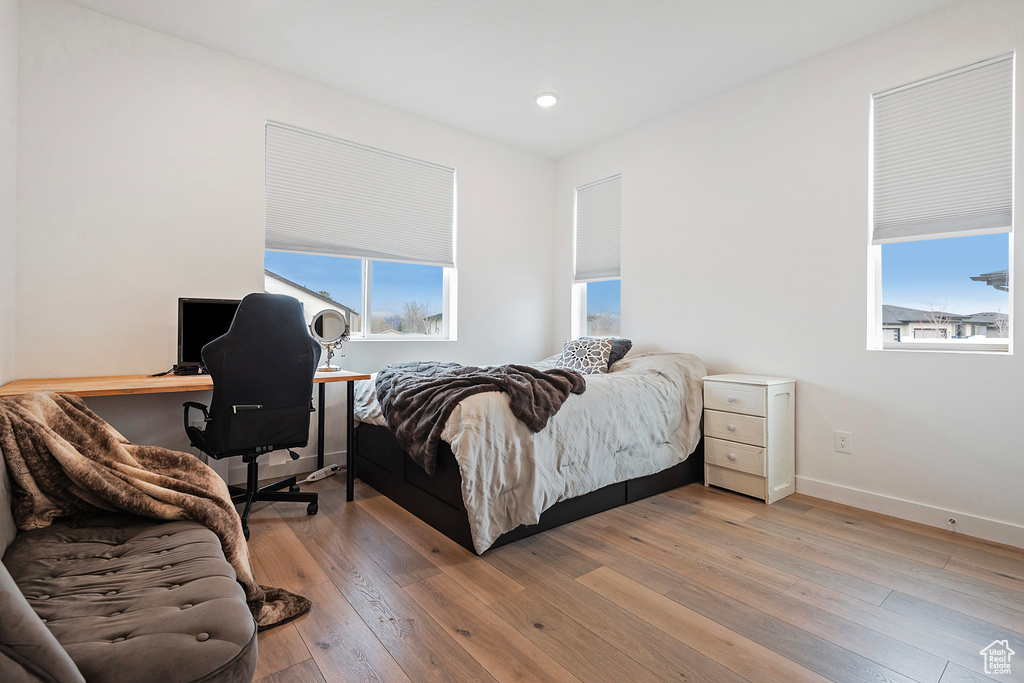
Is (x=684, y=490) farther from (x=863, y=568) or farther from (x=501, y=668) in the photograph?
(x=501, y=668)

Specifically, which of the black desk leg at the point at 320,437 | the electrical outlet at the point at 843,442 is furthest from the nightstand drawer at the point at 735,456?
the black desk leg at the point at 320,437

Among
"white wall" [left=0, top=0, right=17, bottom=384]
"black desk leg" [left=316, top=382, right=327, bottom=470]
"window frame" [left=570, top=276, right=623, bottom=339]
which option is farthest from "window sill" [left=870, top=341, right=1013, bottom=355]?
"white wall" [left=0, top=0, right=17, bottom=384]

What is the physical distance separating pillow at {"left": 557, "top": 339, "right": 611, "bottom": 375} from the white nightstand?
712mm

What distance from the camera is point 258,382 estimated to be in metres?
2.35

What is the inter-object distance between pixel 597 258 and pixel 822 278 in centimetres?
183

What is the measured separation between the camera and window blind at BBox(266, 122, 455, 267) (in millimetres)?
3270

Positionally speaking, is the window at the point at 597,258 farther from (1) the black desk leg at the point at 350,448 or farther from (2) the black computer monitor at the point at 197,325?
(2) the black computer monitor at the point at 197,325

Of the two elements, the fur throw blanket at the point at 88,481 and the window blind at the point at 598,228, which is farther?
the window blind at the point at 598,228

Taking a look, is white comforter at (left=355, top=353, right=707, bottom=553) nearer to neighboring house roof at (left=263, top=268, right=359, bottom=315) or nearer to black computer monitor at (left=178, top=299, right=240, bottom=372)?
neighboring house roof at (left=263, top=268, right=359, bottom=315)

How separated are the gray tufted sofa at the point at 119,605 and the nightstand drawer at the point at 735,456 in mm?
2681

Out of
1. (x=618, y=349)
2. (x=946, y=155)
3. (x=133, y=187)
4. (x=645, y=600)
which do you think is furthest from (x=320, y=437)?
(x=946, y=155)

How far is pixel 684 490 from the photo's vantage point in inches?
122

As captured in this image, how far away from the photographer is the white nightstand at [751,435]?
112 inches

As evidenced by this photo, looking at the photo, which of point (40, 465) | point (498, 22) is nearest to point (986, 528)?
point (498, 22)
